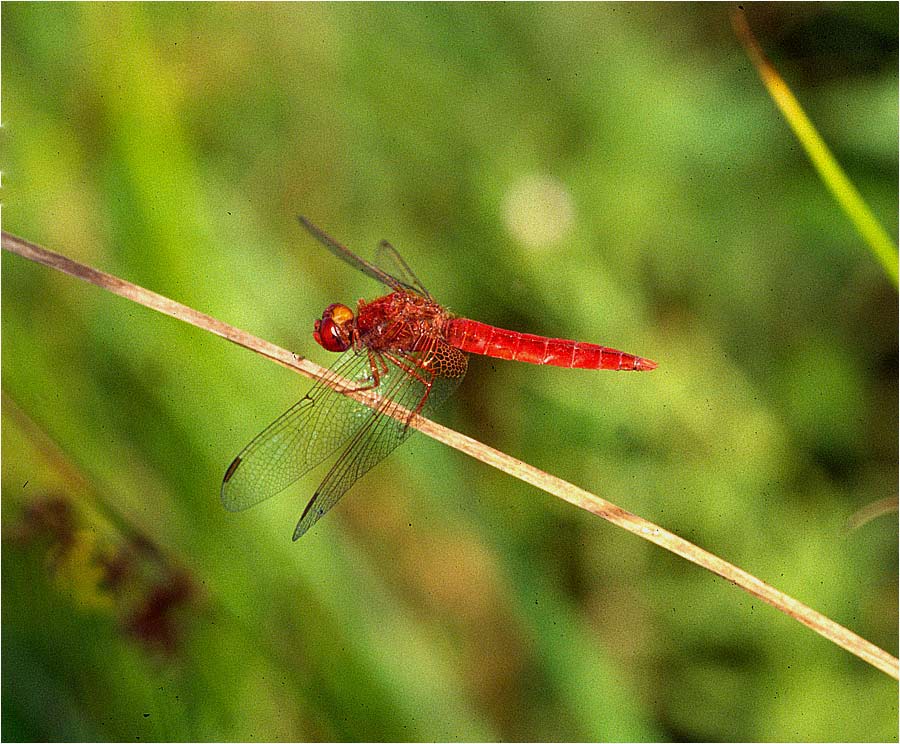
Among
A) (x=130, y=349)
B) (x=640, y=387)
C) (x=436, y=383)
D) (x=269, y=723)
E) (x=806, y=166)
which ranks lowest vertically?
(x=269, y=723)

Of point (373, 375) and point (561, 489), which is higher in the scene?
point (373, 375)

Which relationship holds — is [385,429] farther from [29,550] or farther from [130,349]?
[29,550]

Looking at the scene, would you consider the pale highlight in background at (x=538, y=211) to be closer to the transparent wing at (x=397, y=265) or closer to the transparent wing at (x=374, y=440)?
the transparent wing at (x=397, y=265)

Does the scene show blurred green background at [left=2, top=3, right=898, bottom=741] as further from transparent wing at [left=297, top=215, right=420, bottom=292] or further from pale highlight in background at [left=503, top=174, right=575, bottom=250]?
transparent wing at [left=297, top=215, right=420, bottom=292]

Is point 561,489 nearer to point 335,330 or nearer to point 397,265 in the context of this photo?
point 335,330

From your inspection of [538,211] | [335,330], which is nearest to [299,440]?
[335,330]

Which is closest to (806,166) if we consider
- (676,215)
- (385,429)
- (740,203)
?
(740,203)

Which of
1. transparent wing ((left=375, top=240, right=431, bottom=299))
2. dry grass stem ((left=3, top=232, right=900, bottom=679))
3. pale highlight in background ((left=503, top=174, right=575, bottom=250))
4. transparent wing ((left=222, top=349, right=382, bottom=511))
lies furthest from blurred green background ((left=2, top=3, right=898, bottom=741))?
dry grass stem ((left=3, top=232, right=900, bottom=679))
